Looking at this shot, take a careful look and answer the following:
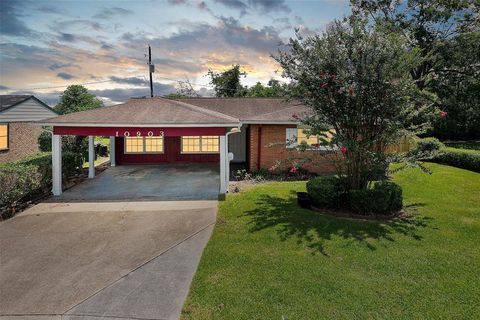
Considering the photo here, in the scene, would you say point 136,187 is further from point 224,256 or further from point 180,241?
point 224,256

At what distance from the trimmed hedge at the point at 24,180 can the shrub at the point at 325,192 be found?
9.79 meters

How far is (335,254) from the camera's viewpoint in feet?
24.0

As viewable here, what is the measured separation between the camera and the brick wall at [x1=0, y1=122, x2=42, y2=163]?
22.9 meters

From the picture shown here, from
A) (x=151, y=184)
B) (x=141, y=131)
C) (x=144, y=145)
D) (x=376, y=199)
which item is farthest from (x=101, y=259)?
(x=144, y=145)

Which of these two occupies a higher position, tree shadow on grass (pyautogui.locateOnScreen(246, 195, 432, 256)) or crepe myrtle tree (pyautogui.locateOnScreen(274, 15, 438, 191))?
crepe myrtle tree (pyautogui.locateOnScreen(274, 15, 438, 191))

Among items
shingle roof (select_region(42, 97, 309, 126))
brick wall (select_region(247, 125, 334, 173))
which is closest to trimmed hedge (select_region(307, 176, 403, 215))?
shingle roof (select_region(42, 97, 309, 126))

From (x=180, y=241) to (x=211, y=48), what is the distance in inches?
673

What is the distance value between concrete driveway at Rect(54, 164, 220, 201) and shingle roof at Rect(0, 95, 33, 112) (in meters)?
11.1

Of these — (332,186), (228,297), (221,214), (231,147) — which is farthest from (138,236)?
(231,147)

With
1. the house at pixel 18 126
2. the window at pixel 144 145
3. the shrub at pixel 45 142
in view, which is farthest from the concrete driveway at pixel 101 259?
the shrub at pixel 45 142

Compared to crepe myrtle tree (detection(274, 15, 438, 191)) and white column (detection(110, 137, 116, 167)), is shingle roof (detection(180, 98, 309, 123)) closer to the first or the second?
white column (detection(110, 137, 116, 167))

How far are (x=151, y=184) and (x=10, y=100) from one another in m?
18.2

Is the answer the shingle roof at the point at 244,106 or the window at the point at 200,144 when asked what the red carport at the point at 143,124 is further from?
the shingle roof at the point at 244,106

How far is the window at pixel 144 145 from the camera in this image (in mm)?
20578
